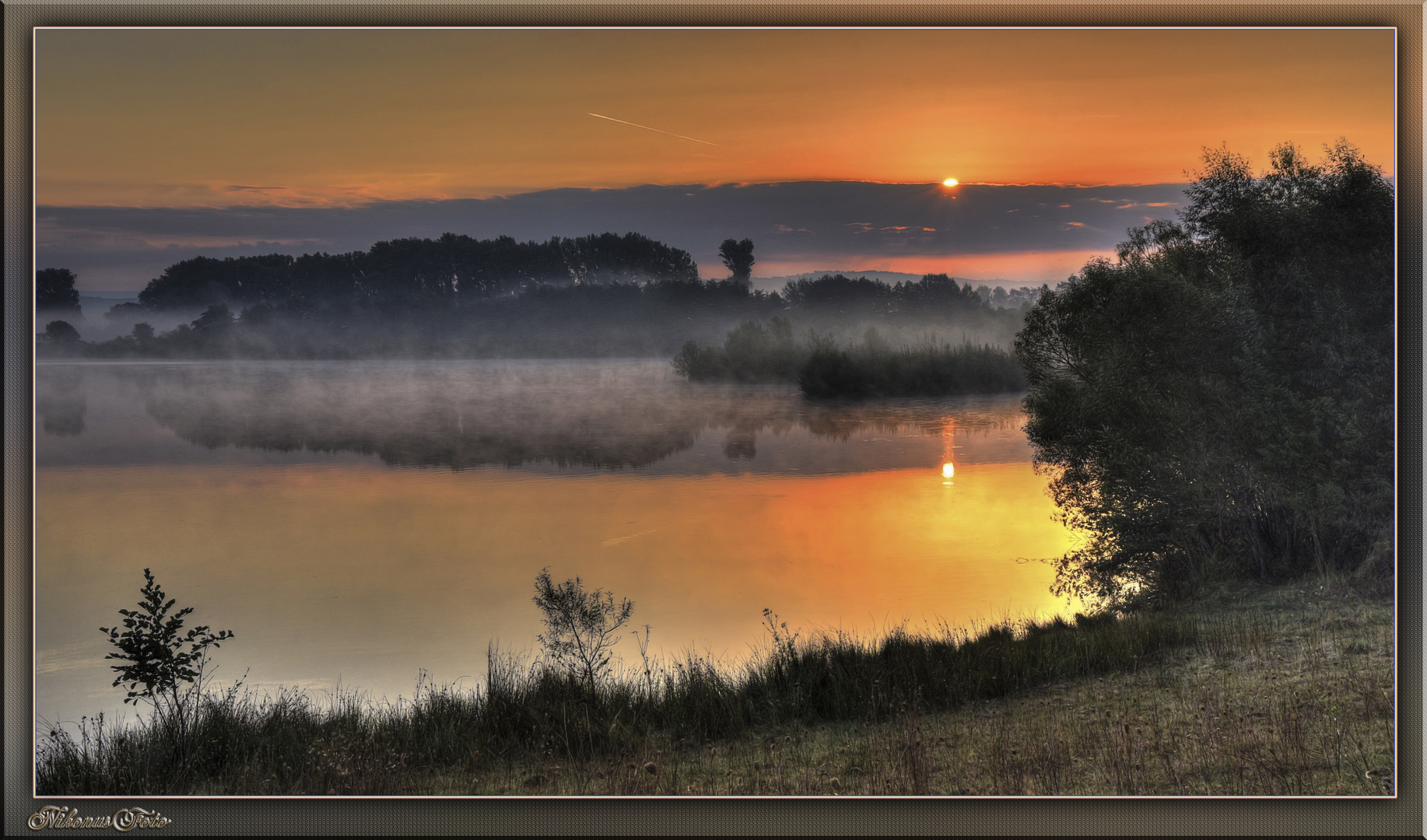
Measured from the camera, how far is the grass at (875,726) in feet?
17.2

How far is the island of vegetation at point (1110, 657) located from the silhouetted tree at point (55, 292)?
198cm

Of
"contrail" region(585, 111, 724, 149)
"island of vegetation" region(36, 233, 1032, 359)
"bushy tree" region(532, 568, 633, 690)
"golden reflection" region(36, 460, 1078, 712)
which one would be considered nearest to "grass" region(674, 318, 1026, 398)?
"island of vegetation" region(36, 233, 1032, 359)

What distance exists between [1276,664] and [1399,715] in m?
0.77

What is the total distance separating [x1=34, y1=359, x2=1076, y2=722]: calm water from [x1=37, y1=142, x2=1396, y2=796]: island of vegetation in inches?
9.7

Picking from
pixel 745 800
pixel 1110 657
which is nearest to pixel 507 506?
pixel 745 800

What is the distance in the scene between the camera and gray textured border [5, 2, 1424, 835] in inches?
202

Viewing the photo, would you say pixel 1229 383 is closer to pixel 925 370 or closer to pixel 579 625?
pixel 925 370

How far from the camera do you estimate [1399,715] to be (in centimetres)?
529

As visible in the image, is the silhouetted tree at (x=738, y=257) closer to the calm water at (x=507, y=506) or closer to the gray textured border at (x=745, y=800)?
the calm water at (x=507, y=506)

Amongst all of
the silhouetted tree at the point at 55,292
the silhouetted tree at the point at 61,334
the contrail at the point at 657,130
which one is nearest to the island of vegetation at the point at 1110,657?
the contrail at the point at 657,130

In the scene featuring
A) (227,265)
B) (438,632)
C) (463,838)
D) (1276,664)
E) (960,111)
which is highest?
(960,111)

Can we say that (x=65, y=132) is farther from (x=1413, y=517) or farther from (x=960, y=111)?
(x=1413, y=517)

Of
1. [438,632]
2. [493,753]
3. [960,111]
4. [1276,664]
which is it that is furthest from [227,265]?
[1276,664]

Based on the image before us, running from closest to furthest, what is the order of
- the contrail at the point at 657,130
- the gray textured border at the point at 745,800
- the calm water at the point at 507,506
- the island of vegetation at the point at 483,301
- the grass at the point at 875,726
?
the gray textured border at the point at 745,800 → the grass at the point at 875,726 → the contrail at the point at 657,130 → the calm water at the point at 507,506 → the island of vegetation at the point at 483,301
